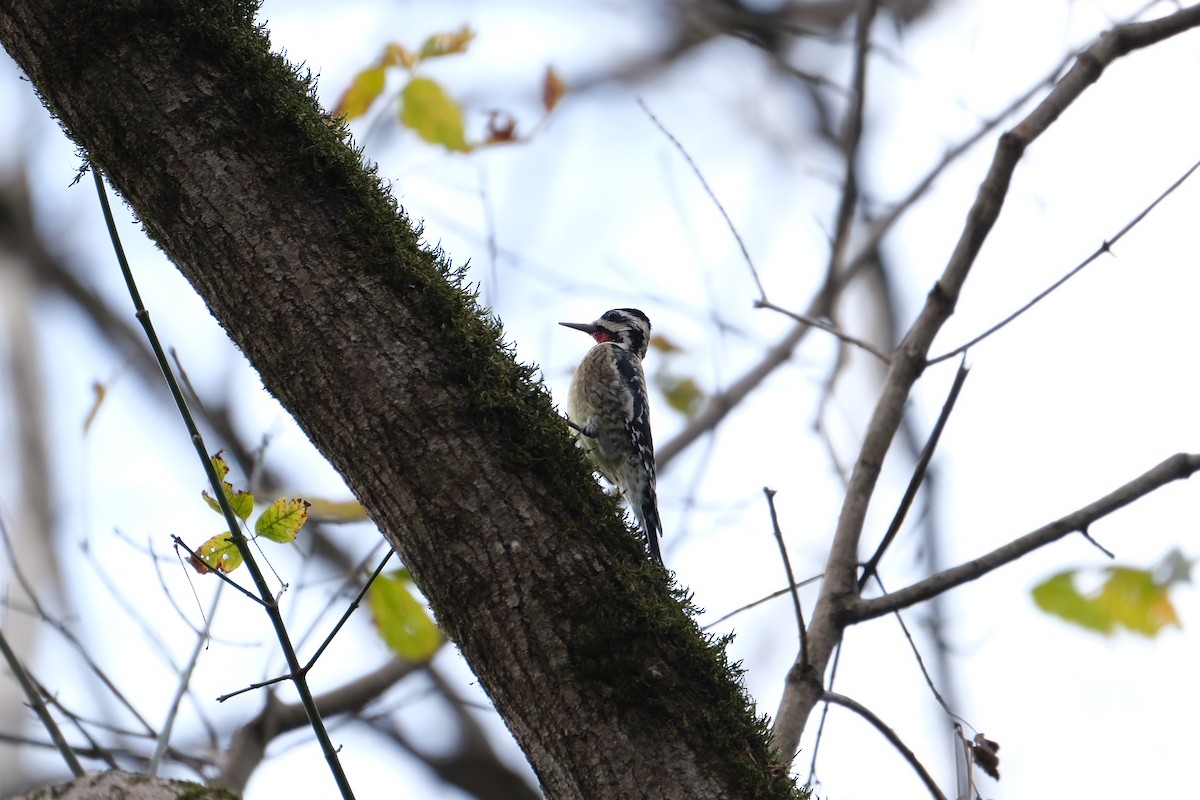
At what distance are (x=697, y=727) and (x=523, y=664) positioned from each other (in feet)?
0.99

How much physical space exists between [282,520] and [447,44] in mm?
2292

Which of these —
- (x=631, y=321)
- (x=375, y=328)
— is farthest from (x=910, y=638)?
(x=631, y=321)

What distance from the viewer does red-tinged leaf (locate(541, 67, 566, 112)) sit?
4727 millimetres

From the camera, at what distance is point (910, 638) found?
89.9 inches

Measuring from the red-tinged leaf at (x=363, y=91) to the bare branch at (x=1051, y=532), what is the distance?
279cm

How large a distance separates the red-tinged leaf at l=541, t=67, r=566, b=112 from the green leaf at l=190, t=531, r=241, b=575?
3129 mm

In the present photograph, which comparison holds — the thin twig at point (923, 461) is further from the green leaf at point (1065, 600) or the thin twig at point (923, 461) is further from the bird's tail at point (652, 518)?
the bird's tail at point (652, 518)

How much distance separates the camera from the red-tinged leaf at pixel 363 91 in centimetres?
394

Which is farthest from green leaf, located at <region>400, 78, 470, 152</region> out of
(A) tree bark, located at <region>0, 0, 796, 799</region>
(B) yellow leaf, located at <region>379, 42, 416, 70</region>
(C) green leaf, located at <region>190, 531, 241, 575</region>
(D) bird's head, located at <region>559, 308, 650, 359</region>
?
(C) green leaf, located at <region>190, 531, 241, 575</region>

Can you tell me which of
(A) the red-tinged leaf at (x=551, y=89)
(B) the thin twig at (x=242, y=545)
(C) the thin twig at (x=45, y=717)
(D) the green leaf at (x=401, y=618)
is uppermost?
(A) the red-tinged leaf at (x=551, y=89)

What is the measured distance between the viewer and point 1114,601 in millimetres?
3096

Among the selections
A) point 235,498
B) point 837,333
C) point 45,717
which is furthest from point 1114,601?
point 45,717

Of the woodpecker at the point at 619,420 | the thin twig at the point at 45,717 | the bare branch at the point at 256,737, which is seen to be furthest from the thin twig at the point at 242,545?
the woodpecker at the point at 619,420

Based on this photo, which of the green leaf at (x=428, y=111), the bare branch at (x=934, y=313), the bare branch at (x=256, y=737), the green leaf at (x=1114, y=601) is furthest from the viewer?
the green leaf at (x=428, y=111)
